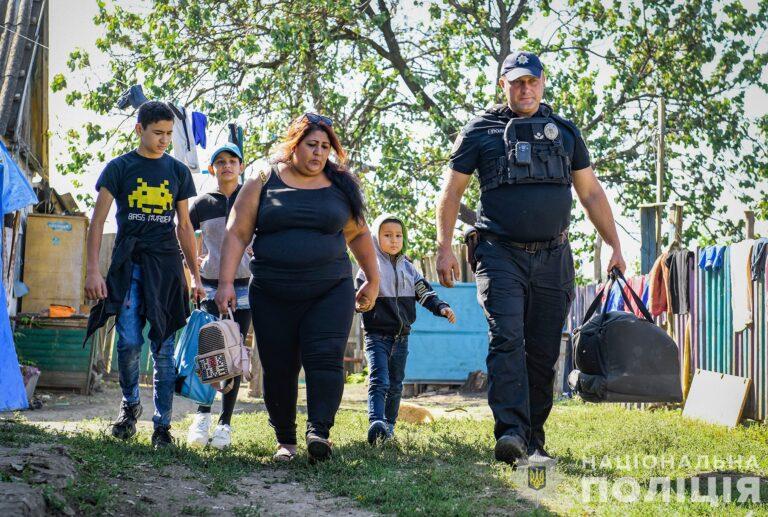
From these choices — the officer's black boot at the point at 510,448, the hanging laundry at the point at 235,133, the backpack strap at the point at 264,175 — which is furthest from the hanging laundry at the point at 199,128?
the officer's black boot at the point at 510,448

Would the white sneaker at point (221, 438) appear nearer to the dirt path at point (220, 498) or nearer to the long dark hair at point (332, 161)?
the dirt path at point (220, 498)

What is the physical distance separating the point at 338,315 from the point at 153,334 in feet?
4.44

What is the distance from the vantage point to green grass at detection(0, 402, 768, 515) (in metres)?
Answer: 4.14

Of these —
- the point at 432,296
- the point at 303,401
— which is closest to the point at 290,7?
the point at 303,401

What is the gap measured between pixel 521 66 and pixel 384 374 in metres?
2.45

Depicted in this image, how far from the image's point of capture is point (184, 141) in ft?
41.1

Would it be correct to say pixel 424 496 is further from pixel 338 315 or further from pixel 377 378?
pixel 377 378

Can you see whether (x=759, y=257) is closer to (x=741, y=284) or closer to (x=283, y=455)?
(x=741, y=284)

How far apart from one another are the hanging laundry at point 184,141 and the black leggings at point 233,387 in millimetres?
6050

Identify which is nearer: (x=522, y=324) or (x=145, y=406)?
(x=522, y=324)

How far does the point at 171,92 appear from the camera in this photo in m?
17.1

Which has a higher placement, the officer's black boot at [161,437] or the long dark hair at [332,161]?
the long dark hair at [332,161]

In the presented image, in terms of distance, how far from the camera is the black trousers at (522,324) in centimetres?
498

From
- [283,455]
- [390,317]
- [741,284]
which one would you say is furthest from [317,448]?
[741,284]
